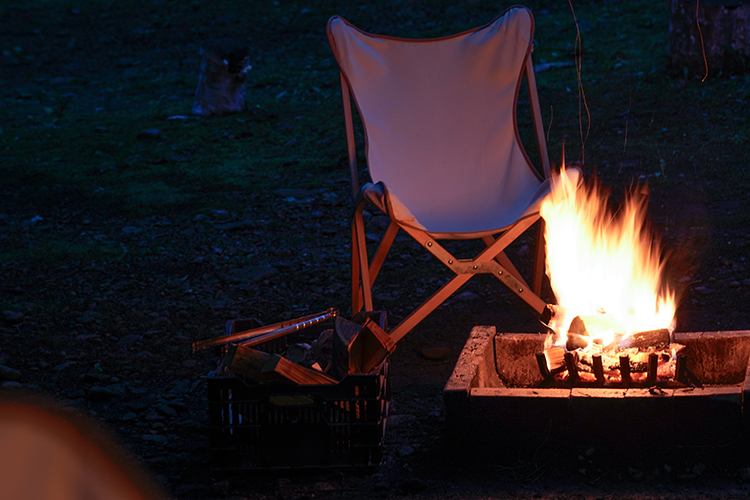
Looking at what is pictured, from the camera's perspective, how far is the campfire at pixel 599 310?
84.0 inches

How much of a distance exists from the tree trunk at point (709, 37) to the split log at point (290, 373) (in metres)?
4.08

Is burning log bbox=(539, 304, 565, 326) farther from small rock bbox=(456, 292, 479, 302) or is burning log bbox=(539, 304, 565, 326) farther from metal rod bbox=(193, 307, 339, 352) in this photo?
small rock bbox=(456, 292, 479, 302)

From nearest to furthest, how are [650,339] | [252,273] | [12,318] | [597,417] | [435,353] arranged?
[597,417], [650,339], [435,353], [12,318], [252,273]

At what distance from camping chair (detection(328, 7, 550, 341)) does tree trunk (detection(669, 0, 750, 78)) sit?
2514 mm

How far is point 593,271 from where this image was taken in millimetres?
2482

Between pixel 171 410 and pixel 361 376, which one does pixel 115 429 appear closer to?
pixel 171 410

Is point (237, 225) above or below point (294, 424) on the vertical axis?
above

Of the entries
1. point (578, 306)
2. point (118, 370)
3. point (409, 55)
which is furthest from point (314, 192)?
point (578, 306)

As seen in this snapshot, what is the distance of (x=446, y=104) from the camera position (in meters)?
3.18

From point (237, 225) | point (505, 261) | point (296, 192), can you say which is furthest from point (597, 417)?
point (296, 192)

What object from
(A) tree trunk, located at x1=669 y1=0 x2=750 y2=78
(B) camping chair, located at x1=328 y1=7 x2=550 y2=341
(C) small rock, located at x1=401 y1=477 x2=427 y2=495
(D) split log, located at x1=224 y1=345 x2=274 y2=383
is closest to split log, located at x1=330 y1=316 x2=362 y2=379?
(D) split log, located at x1=224 y1=345 x2=274 y2=383

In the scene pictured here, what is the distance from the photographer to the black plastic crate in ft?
6.40

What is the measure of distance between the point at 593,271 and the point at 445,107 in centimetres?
103

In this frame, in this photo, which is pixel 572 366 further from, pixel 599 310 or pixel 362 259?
pixel 362 259
